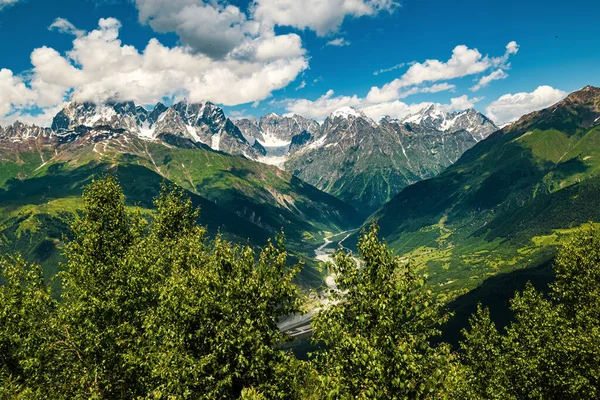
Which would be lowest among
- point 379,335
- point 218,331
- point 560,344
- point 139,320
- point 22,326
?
point 560,344

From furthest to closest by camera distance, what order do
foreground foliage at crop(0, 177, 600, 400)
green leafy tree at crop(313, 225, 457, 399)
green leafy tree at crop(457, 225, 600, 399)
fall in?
green leafy tree at crop(457, 225, 600, 399), foreground foliage at crop(0, 177, 600, 400), green leafy tree at crop(313, 225, 457, 399)

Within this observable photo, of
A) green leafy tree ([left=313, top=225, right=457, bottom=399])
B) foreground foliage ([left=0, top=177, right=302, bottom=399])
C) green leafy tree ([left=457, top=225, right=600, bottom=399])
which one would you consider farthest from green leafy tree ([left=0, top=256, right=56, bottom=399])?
green leafy tree ([left=457, top=225, right=600, bottom=399])

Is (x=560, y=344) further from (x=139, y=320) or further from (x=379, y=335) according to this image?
(x=139, y=320)

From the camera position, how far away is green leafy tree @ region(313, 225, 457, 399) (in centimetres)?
2247

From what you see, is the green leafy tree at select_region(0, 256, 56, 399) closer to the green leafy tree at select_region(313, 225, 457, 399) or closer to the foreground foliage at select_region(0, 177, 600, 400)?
the foreground foliage at select_region(0, 177, 600, 400)

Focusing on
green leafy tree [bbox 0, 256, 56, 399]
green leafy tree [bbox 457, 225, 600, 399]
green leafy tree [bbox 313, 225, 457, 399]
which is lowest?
green leafy tree [bbox 457, 225, 600, 399]

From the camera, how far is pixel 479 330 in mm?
70875

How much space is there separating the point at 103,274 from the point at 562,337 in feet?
157

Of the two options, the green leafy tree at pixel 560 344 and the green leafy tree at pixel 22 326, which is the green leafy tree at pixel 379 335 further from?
the green leafy tree at pixel 22 326

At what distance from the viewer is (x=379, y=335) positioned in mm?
24281

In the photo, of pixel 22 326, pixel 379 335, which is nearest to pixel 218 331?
pixel 379 335

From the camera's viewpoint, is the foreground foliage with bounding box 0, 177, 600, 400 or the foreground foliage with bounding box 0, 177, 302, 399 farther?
the foreground foliage with bounding box 0, 177, 302, 399

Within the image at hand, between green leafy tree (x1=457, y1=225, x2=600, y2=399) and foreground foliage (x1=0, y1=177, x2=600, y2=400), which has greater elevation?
foreground foliage (x1=0, y1=177, x2=600, y2=400)

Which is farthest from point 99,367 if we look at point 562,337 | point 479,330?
point 479,330
